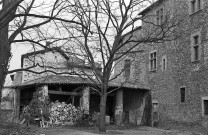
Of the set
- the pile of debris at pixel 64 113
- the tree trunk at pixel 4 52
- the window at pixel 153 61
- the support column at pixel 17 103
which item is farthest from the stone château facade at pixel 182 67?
the support column at pixel 17 103

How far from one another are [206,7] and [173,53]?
501 cm

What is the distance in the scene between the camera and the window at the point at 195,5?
19622mm

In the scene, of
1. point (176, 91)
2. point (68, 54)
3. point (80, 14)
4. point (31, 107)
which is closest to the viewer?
point (68, 54)

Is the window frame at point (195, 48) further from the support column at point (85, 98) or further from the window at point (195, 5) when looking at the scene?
the support column at point (85, 98)

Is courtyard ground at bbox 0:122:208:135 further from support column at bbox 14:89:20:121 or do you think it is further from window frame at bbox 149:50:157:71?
support column at bbox 14:89:20:121

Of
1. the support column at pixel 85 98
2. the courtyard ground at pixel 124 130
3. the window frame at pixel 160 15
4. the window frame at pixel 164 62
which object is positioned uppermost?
the window frame at pixel 160 15

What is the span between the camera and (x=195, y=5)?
19906 mm

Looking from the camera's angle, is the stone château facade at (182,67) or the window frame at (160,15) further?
the window frame at (160,15)

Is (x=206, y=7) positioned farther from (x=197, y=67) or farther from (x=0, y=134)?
(x=0, y=134)

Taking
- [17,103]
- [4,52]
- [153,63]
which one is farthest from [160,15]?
[4,52]

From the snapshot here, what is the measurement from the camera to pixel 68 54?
512 inches

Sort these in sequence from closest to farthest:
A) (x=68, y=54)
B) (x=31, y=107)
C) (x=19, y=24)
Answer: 1. (x=19, y=24)
2. (x=68, y=54)
3. (x=31, y=107)

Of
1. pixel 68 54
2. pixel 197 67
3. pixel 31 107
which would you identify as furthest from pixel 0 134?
pixel 197 67

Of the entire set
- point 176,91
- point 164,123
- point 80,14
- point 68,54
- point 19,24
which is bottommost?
point 164,123
